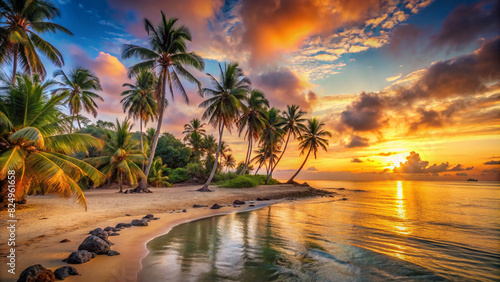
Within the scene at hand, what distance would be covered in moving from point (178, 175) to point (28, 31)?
2484cm

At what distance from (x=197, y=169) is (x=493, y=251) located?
110 feet

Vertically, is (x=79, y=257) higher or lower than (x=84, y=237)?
higher

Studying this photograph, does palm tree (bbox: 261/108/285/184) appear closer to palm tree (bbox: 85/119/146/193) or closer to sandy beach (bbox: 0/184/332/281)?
palm tree (bbox: 85/119/146/193)

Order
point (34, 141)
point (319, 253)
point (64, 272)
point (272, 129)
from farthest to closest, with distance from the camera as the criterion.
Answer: point (272, 129) → point (34, 141) → point (319, 253) → point (64, 272)

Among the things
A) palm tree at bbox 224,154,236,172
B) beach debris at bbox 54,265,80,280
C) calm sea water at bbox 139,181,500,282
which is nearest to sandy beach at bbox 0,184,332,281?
beach debris at bbox 54,265,80,280

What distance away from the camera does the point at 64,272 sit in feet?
13.5

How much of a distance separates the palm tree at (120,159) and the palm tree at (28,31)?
680 cm

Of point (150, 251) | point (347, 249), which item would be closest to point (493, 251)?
point (347, 249)

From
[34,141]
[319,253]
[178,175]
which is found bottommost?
[319,253]

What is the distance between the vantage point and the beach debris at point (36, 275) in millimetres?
3517

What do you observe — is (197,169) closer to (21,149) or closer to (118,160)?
(118,160)

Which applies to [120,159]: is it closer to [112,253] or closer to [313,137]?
[112,253]

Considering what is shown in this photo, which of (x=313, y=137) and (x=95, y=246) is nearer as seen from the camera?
(x=95, y=246)

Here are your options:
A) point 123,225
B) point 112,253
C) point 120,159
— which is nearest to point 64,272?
point 112,253
